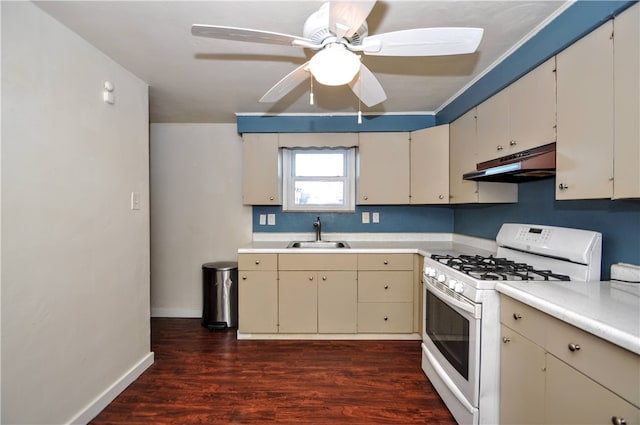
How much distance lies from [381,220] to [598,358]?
94.7 inches

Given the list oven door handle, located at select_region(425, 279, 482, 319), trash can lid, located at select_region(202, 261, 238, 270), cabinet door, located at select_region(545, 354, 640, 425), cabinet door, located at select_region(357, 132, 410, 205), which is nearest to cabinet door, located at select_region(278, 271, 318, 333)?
trash can lid, located at select_region(202, 261, 238, 270)

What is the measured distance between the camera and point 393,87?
2396mm

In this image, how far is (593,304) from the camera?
1.09 metres

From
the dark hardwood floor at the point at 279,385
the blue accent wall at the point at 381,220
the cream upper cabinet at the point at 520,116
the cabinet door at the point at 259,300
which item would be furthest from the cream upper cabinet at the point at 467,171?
the cabinet door at the point at 259,300

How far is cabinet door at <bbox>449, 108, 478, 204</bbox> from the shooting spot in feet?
7.50

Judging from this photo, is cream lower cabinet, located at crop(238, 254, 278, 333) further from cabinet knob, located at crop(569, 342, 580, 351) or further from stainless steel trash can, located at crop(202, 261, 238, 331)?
cabinet knob, located at crop(569, 342, 580, 351)

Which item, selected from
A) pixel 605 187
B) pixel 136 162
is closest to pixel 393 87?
pixel 605 187

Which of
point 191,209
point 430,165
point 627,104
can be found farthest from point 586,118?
point 191,209

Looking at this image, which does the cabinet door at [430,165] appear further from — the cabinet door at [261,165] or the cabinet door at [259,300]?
the cabinet door at [259,300]

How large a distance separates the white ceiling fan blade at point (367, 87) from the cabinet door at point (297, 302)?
1.64 metres

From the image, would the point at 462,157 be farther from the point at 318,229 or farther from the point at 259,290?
the point at 259,290

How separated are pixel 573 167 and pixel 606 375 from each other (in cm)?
92

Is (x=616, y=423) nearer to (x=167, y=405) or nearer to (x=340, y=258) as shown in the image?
(x=340, y=258)

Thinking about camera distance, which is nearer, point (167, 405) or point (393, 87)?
point (167, 405)
